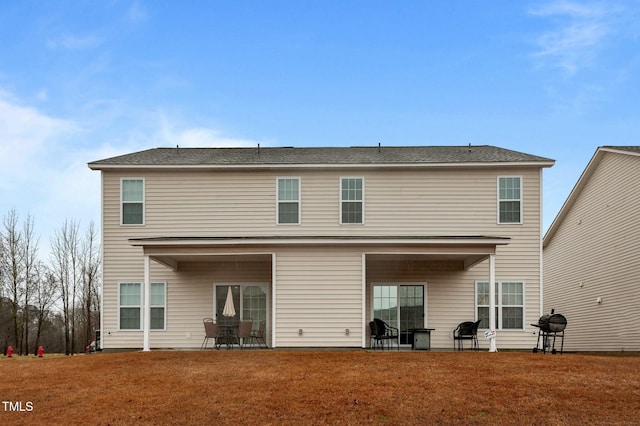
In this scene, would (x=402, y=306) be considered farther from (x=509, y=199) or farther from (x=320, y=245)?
(x=509, y=199)

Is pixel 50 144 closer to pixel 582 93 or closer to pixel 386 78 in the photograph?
pixel 386 78

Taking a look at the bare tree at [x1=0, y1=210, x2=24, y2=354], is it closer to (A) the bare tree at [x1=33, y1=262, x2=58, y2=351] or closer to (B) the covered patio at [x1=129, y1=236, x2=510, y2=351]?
(A) the bare tree at [x1=33, y1=262, x2=58, y2=351]

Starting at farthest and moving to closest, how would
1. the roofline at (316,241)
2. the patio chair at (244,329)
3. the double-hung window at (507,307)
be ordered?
the double-hung window at (507,307), the patio chair at (244,329), the roofline at (316,241)

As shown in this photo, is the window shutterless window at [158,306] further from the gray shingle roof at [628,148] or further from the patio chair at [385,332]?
the gray shingle roof at [628,148]

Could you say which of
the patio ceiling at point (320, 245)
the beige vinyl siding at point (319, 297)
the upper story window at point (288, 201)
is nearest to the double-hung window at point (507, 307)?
the patio ceiling at point (320, 245)

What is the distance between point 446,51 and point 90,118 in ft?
36.5

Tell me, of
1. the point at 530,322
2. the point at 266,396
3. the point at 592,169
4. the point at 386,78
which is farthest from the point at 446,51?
the point at 266,396

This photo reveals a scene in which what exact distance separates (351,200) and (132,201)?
21.0 ft

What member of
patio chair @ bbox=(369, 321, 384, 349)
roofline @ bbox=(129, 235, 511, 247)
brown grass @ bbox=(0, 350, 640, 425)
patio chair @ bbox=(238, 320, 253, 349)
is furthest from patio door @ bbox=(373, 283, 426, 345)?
brown grass @ bbox=(0, 350, 640, 425)

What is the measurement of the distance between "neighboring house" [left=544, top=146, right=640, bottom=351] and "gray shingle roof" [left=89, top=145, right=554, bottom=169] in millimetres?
3654

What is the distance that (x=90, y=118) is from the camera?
811 inches

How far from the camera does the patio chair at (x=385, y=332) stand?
18.4m

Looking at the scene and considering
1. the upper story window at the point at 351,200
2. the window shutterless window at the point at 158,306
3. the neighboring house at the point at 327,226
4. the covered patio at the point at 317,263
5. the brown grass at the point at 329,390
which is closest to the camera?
the brown grass at the point at 329,390

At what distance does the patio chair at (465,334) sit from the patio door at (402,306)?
100cm
